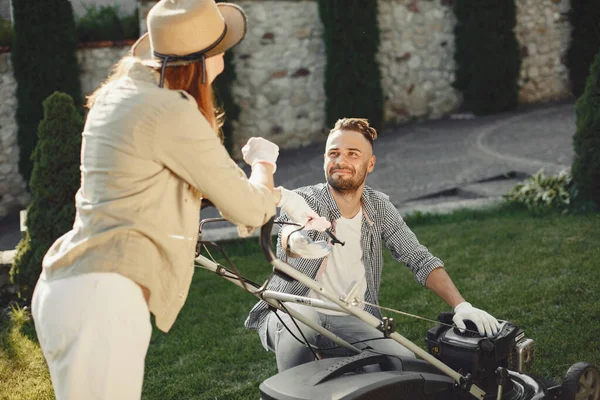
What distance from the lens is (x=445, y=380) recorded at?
2.79m

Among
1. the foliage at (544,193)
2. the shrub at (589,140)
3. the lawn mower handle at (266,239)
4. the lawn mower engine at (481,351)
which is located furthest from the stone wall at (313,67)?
the lawn mower handle at (266,239)

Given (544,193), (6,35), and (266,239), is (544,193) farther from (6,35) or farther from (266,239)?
(6,35)

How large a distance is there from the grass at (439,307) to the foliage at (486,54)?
4.26 metres

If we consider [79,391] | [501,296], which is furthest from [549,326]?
[79,391]

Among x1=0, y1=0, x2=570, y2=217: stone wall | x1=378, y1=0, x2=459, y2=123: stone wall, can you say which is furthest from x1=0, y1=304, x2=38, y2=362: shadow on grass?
x1=378, y1=0, x2=459, y2=123: stone wall

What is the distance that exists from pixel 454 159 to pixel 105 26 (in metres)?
3.86

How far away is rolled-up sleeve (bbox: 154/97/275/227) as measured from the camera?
211 cm

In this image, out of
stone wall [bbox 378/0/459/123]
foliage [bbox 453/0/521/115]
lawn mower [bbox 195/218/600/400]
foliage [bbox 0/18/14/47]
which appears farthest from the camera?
foliage [bbox 453/0/521/115]

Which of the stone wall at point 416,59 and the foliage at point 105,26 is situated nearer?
the foliage at point 105,26

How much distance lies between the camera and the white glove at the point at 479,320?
113 inches

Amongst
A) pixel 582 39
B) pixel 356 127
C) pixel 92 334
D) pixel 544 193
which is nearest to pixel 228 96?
pixel 544 193

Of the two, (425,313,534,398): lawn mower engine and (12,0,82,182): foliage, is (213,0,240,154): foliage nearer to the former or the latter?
(12,0,82,182): foliage

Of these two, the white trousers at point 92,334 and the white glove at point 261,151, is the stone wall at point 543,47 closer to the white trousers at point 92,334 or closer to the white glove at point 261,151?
the white glove at point 261,151

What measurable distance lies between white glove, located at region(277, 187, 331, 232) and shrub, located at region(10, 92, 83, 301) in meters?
2.86
